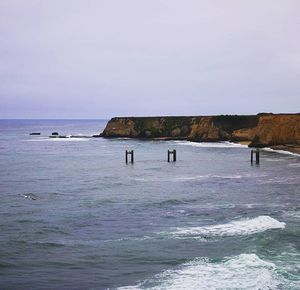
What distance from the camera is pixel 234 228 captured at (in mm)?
23359

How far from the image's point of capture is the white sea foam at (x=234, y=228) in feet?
73.4

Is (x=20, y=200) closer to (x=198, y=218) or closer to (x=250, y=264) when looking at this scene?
(x=198, y=218)

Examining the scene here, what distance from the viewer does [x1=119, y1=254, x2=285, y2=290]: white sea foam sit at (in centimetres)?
1570

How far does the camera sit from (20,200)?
32.2 metres

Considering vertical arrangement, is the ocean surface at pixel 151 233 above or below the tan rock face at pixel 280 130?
below

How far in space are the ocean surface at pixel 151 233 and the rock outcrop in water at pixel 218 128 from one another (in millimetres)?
36539

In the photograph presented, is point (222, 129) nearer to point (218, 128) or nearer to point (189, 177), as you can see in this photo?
point (218, 128)

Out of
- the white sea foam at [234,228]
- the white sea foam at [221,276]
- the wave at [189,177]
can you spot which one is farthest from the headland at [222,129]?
the white sea foam at [221,276]

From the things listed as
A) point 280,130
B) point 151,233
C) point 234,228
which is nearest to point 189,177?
point 234,228

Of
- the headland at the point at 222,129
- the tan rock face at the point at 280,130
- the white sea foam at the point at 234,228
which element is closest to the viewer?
the white sea foam at the point at 234,228

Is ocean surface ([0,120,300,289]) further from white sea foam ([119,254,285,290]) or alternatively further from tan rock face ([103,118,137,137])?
tan rock face ([103,118,137,137])

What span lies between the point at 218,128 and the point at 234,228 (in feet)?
285

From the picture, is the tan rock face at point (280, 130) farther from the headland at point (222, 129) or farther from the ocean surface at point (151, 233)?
the ocean surface at point (151, 233)

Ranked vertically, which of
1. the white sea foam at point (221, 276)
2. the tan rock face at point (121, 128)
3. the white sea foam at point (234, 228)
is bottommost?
the white sea foam at point (221, 276)
